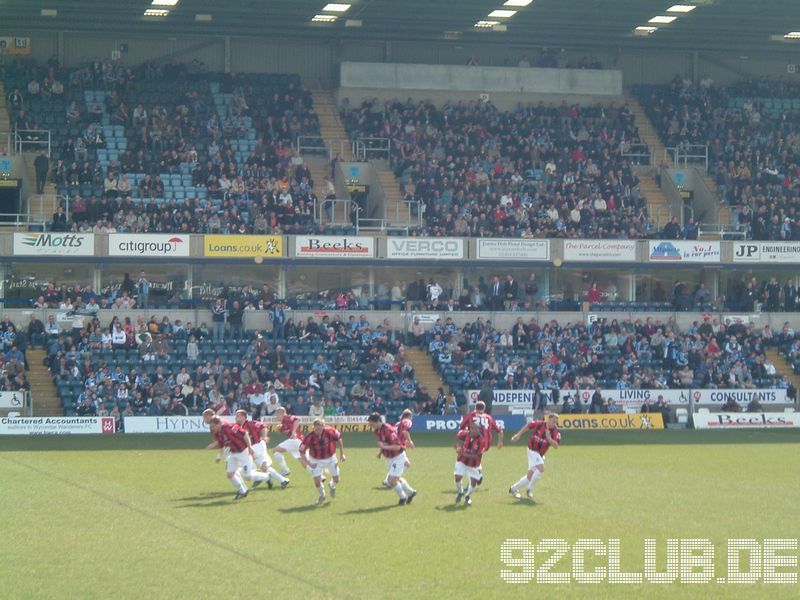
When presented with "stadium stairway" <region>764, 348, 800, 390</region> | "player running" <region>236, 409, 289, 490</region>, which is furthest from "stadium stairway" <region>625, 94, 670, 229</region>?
"player running" <region>236, 409, 289, 490</region>

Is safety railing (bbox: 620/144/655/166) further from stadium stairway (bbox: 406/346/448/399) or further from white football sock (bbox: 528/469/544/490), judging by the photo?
white football sock (bbox: 528/469/544/490)

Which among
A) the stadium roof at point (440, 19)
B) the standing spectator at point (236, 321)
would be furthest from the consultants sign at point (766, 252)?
the standing spectator at point (236, 321)

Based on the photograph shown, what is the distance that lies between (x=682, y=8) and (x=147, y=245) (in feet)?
81.7

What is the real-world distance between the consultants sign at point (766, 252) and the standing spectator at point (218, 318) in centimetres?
2090

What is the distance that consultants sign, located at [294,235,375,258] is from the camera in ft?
161

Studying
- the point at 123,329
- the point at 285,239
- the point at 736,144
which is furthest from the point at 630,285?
the point at 123,329

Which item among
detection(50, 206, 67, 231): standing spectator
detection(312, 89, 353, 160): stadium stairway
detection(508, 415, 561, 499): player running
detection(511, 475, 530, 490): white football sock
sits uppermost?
detection(312, 89, 353, 160): stadium stairway

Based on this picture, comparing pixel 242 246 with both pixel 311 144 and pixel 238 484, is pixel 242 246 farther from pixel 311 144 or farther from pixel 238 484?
pixel 238 484

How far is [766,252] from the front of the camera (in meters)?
52.1

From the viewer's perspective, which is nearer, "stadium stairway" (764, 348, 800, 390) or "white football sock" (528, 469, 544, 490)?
"white football sock" (528, 469, 544, 490)

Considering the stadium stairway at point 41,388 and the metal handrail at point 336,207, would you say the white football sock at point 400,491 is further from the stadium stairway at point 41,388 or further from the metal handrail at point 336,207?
the metal handrail at point 336,207

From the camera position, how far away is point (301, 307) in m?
48.8

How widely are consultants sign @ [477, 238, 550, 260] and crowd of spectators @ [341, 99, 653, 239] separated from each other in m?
0.60

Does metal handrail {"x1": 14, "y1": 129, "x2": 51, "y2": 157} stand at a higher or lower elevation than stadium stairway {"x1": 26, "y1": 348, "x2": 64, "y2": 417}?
higher
